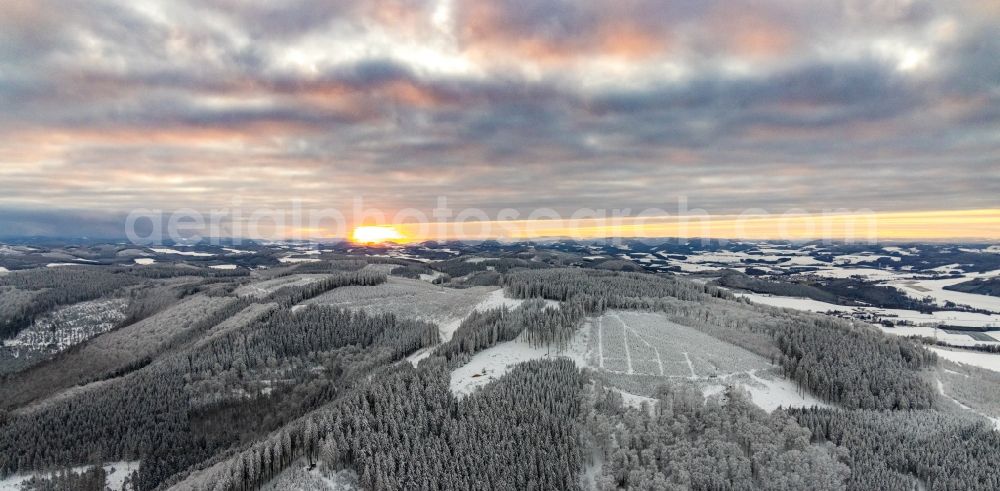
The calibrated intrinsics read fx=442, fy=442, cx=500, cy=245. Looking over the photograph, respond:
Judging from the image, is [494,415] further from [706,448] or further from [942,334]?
[942,334]

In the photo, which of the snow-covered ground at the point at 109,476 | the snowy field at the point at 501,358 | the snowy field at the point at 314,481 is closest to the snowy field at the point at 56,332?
the snow-covered ground at the point at 109,476

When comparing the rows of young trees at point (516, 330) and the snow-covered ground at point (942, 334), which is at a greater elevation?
the rows of young trees at point (516, 330)

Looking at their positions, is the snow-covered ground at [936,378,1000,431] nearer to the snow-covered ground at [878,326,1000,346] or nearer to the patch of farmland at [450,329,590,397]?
the patch of farmland at [450,329,590,397]

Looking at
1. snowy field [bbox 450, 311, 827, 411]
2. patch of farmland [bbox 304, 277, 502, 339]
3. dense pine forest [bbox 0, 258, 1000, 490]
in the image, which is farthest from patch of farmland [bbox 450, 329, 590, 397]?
patch of farmland [bbox 304, 277, 502, 339]

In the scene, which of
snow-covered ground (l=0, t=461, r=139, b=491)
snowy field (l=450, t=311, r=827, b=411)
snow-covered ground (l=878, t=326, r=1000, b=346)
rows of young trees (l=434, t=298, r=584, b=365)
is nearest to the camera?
snow-covered ground (l=0, t=461, r=139, b=491)

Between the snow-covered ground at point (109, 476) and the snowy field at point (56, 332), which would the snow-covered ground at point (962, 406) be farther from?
the snowy field at point (56, 332)

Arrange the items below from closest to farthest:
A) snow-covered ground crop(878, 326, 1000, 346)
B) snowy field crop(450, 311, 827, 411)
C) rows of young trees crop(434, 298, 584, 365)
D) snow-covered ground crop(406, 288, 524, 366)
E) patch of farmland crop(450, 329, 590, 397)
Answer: snowy field crop(450, 311, 827, 411) < patch of farmland crop(450, 329, 590, 397) < rows of young trees crop(434, 298, 584, 365) < snow-covered ground crop(406, 288, 524, 366) < snow-covered ground crop(878, 326, 1000, 346)
